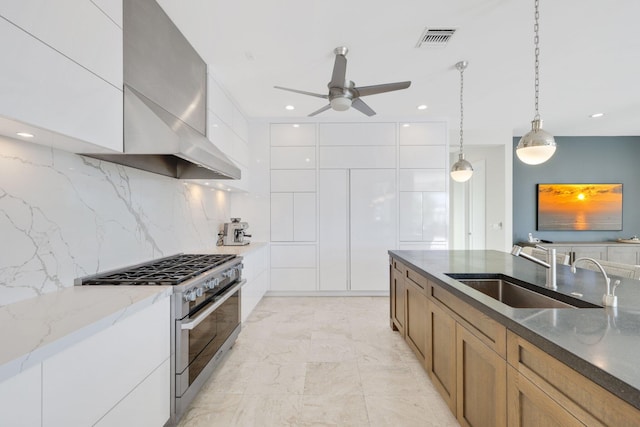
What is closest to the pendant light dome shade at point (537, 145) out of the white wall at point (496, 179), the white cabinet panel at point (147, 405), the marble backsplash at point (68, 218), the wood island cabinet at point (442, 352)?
the wood island cabinet at point (442, 352)

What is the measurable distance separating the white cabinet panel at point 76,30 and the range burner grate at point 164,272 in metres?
1.11

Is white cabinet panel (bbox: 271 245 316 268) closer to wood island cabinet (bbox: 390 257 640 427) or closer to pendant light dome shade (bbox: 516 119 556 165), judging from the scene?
wood island cabinet (bbox: 390 257 640 427)

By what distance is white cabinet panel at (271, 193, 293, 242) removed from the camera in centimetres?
456

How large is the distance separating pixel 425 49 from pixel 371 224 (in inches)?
99.5

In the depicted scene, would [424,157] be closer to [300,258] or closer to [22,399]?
[300,258]

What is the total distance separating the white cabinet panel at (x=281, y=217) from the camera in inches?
180

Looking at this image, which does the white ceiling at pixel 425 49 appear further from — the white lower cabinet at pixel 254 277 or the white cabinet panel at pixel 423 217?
the white lower cabinet at pixel 254 277

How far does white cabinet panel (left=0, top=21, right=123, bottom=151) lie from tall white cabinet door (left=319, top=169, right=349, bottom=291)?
322cm

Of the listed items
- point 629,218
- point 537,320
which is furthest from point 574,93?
point 537,320

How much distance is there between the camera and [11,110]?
1.04 metres

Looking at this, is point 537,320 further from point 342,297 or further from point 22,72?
point 342,297

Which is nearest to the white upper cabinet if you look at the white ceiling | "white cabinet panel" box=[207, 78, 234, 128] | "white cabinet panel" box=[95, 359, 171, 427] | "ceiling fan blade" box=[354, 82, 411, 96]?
the white ceiling

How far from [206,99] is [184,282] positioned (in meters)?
1.93

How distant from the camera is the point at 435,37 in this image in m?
2.46
